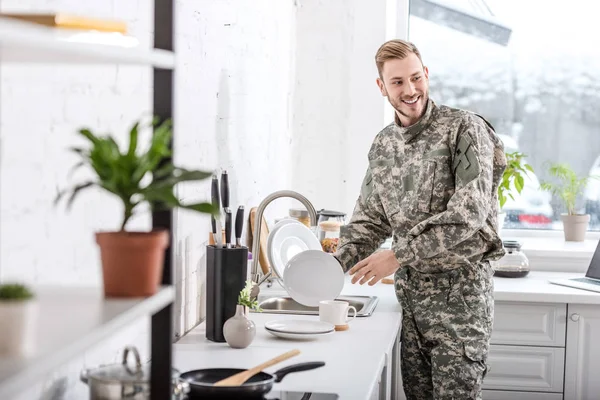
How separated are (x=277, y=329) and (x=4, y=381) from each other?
1.54 metres

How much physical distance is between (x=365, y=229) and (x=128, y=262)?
1.87m

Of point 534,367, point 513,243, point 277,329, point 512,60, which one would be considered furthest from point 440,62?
point 277,329

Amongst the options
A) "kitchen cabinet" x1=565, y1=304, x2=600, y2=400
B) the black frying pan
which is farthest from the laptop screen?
the black frying pan

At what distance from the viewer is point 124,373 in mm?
1416

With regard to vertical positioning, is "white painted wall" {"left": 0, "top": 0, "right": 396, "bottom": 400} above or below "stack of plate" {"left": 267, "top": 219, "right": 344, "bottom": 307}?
above

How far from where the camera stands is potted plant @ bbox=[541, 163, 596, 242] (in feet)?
13.9

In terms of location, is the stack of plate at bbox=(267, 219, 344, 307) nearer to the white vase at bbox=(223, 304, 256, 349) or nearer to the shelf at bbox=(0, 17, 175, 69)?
the white vase at bbox=(223, 304, 256, 349)

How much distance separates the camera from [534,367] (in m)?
3.45

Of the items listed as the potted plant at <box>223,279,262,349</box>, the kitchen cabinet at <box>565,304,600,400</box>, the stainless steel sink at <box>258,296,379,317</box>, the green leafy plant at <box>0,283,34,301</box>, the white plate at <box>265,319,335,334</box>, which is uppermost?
the green leafy plant at <box>0,283,34,301</box>

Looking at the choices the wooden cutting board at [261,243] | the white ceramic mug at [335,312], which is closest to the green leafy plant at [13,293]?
the white ceramic mug at [335,312]

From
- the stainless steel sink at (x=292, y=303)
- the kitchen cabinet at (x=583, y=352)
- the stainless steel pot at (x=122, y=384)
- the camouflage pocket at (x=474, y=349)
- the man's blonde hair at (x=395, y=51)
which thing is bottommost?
the kitchen cabinet at (x=583, y=352)

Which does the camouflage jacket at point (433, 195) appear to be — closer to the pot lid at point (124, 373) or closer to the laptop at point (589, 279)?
the laptop at point (589, 279)

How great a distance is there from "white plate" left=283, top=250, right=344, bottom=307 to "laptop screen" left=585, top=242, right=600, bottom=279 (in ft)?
4.83

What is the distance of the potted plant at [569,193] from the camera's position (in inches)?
167
